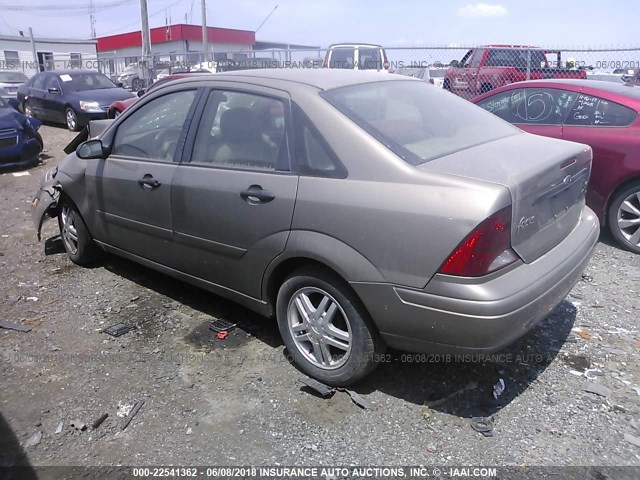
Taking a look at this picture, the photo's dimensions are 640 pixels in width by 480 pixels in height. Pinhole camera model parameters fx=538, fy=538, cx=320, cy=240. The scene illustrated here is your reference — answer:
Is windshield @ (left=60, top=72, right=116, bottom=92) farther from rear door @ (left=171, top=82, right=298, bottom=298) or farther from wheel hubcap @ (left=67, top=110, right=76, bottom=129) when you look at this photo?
→ rear door @ (left=171, top=82, right=298, bottom=298)

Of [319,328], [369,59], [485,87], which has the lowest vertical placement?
[319,328]

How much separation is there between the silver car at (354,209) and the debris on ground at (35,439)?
1350mm

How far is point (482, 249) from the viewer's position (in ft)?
8.23

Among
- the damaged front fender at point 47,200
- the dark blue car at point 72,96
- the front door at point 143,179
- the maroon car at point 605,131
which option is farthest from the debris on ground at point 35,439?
the dark blue car at point 72,96

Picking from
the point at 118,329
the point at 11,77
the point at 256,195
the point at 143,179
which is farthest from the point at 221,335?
the point at 11,77

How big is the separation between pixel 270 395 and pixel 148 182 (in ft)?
5.93

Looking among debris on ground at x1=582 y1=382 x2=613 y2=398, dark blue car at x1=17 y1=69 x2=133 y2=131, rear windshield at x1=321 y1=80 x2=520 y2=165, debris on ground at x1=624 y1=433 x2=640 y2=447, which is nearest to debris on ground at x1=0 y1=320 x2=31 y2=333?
rear windshield at x1=321 y1=80 x2=520 y2=165

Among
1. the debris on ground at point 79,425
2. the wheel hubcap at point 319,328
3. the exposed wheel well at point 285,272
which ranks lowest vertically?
the debris on ground at point 79,425

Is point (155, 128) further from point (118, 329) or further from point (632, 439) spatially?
point (632, 439)

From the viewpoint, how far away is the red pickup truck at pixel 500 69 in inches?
470

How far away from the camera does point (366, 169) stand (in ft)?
9.30

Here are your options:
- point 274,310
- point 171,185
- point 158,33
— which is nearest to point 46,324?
point 171,185

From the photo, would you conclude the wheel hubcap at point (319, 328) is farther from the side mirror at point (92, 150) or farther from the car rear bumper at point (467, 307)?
the side mirror at point (92, 150)

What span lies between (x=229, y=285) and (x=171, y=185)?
82 centimetres
